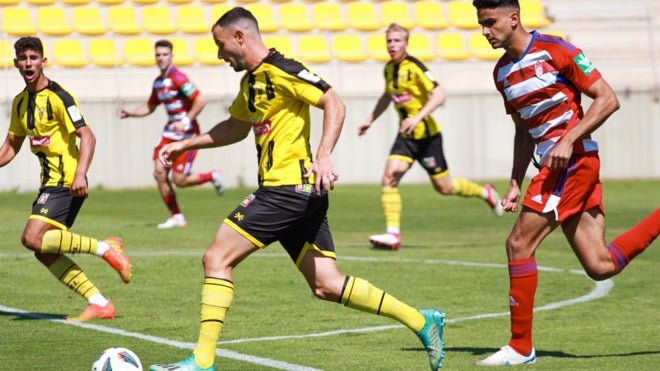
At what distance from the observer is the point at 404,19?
25172 millimetres

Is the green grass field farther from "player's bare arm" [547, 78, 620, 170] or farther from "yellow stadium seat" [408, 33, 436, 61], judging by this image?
"yellow stadium seat" [408, 33, 436, 61]

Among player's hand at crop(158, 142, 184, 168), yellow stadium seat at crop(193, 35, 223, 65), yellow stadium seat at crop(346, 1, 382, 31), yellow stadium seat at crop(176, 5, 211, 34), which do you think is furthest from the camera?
yellow stadium seat at crop(346, 1, 382, 31)

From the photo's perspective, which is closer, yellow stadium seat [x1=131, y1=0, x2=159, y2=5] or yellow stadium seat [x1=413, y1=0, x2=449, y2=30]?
yellow stadium seat [x1=131, y1=0, x2=159, y2=5]

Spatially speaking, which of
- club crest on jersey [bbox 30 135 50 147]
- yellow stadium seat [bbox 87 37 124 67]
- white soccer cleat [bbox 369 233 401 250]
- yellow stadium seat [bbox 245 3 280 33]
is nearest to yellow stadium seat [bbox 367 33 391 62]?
yellow stadium seat [bbox 245 3 280 33]

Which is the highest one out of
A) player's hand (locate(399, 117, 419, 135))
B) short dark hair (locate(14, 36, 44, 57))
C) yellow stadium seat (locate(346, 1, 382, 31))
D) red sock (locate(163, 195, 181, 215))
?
short dark hair (locate(14, 36, 44, 57))

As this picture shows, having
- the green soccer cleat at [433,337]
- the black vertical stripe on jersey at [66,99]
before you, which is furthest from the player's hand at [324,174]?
the black vertical stripe on jersey at [66,99]

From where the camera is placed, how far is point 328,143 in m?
6.52

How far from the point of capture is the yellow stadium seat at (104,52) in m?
23.7

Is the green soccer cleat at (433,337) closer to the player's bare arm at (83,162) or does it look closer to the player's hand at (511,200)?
the player's hand at (511,200)

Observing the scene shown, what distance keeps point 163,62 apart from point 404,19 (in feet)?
32.0

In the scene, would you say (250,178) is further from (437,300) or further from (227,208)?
(437,300)

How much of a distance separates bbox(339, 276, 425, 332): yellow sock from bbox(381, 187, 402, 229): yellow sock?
6.78 metres

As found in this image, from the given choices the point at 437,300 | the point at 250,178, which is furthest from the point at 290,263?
the point at 250,178

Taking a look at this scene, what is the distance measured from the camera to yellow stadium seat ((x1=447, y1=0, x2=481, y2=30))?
25328 mm
